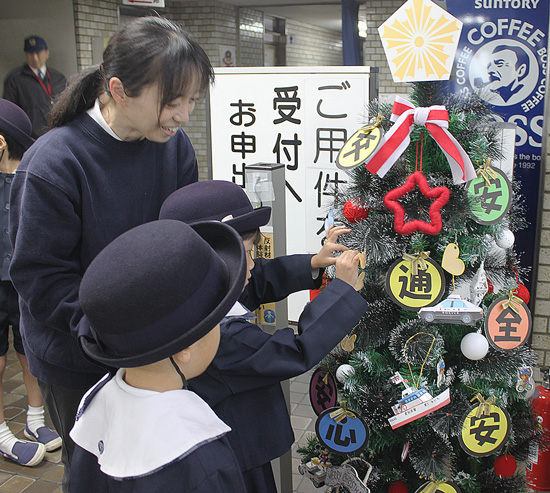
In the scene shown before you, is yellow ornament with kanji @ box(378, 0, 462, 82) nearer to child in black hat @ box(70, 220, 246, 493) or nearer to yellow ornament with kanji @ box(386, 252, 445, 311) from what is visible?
yellow ornament with kanji @ box(386, 252, 445, 311)

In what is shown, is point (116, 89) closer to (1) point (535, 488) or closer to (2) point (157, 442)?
(2) point (157, 442)

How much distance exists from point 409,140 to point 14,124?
6.72 ft

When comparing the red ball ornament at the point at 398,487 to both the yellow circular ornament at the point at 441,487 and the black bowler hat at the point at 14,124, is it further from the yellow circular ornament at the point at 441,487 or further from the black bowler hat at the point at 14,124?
the black bowler hat at the point at 14,124

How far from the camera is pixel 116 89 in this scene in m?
1.55

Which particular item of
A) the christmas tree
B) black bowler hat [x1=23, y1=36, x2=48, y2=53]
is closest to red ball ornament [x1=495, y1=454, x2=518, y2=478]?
the christmas tree

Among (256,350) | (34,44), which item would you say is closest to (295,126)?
(256,350)

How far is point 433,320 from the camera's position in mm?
1883

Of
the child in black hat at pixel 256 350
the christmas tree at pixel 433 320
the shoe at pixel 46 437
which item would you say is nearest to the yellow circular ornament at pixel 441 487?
the christmas tree at pixel 433 320

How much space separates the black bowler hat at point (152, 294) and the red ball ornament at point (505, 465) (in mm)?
1510

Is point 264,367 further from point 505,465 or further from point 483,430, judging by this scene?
point 505,465

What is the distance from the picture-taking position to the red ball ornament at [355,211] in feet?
6.61

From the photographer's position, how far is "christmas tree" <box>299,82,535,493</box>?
1893 millimetres

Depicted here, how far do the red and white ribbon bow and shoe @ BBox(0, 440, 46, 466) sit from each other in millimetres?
2470

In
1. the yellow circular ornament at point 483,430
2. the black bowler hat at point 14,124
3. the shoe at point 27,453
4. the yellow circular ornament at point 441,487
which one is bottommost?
the shoe at point 27,453
